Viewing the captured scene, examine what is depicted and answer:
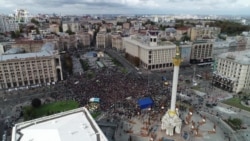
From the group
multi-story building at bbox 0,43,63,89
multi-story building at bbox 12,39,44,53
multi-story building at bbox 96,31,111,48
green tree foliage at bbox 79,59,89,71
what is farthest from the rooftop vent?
multi-story building at bbox 12,39,44,53

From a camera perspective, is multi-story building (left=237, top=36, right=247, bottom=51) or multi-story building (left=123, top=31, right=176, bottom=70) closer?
multi-story building (left=123, top=31, right=176, bottom=70)

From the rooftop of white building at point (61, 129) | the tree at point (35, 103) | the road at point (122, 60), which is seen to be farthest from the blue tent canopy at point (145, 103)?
the road at point (122, 60)

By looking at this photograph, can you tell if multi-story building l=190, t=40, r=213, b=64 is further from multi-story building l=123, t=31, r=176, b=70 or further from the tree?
the tree

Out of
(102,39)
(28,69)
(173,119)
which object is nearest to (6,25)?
(102,39)

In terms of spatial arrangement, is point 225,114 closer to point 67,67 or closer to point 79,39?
point 67,67

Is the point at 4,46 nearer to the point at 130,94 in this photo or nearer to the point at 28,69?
the point at 28,69

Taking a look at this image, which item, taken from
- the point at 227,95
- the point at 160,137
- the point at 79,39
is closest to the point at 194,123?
the point at 160,137
